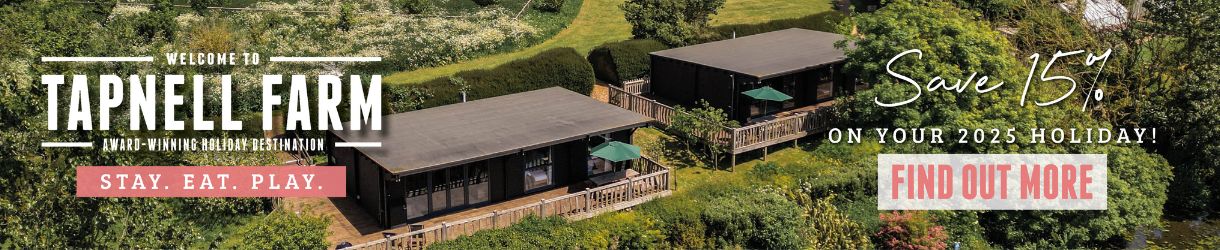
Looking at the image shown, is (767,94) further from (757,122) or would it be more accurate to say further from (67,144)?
(67,144)

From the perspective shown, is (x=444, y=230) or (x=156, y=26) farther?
(x=156, y=26)

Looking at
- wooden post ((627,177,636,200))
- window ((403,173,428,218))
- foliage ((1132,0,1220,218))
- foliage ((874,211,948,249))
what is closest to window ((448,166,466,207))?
window ((403,173,428,218))

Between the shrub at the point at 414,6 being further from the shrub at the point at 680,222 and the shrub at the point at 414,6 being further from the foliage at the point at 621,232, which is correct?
the foliage at the point at 621,232

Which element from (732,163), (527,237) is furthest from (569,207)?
(732,163)

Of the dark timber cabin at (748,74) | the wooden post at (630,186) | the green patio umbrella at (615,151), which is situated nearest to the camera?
the green patio umbrella at (615,151)

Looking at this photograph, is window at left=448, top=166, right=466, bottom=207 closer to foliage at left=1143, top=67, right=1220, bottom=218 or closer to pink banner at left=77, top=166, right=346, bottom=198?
pink banner at left=77, top=166, right=346, bottom=198

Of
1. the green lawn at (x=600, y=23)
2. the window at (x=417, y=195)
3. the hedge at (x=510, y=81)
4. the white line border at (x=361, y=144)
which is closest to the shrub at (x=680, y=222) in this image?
the window at (x=417, y=195)
